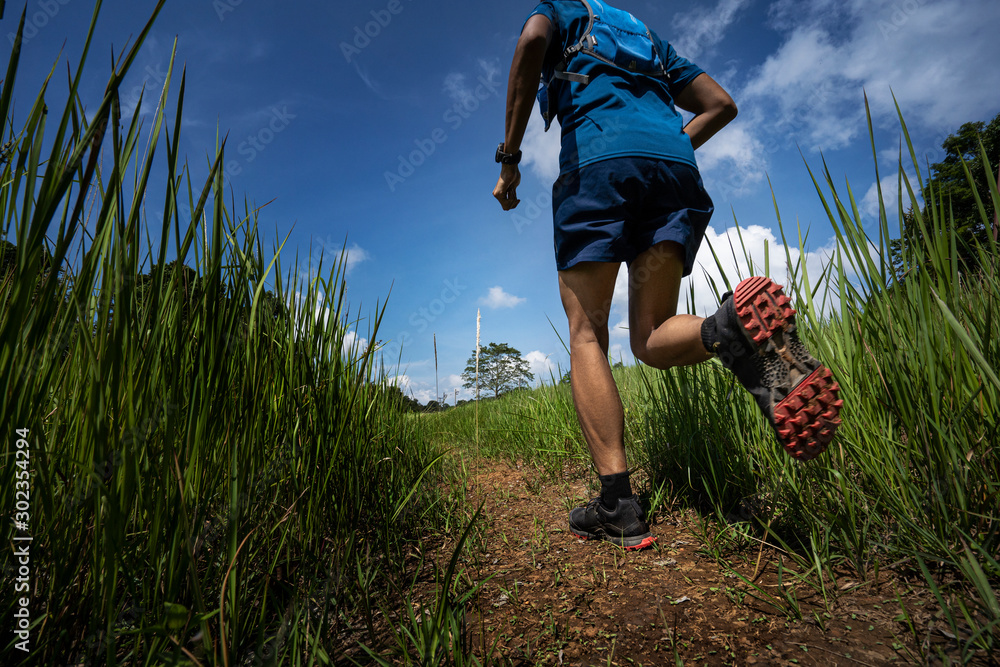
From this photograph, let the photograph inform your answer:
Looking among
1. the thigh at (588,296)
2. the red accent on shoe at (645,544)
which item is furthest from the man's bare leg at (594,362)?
the red accent on shoe at (645,544)

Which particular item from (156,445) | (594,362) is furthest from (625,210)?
(156,445)

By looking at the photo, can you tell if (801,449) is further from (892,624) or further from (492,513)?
(492,513)

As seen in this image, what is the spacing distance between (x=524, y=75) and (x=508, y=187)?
16.4 inches

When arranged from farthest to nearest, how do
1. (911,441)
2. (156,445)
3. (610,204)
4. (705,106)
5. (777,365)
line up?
(705,106) → (610,204) → (777,365) → (911,441) → (156,445)

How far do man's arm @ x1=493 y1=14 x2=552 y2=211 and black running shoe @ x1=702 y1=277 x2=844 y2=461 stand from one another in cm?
101

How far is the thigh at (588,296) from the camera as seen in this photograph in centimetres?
155

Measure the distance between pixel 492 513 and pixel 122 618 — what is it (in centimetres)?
130

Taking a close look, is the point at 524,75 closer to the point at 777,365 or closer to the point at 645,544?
the point at 777,365

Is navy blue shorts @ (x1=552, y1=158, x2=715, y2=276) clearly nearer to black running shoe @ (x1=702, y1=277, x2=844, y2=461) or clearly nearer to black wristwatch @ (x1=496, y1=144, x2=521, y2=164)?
black wristwatch @ (x1=496, y1=144, x2=521, y2=164)

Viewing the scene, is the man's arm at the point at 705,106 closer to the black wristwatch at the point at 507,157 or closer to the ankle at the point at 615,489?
the black wristwatch at the point at 507,157

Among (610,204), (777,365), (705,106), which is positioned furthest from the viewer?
(705,106)

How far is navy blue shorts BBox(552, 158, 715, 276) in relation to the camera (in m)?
1.51

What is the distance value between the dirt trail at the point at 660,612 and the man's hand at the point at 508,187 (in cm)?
133

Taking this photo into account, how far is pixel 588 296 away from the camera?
1.58 m
